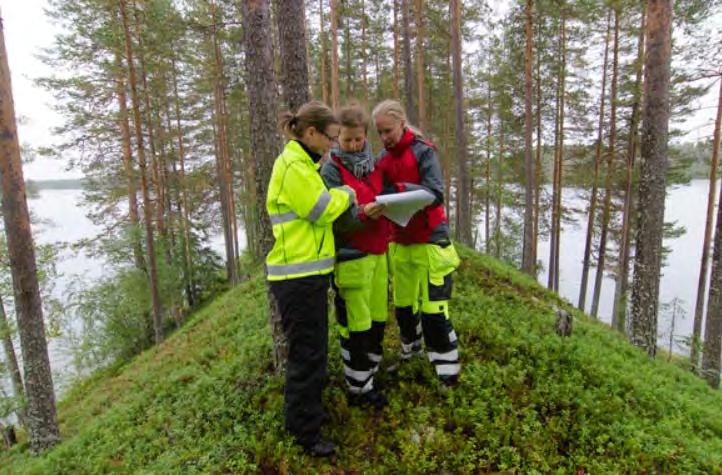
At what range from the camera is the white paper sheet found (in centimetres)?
310

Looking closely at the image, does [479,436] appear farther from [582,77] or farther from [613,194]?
[613,194]

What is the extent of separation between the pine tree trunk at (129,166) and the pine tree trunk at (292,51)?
931cm

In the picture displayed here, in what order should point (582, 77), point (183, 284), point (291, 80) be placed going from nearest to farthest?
1. point (291, 80)
2. point (582, 77)
3. point (183, 284)

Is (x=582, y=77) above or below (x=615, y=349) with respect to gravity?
above

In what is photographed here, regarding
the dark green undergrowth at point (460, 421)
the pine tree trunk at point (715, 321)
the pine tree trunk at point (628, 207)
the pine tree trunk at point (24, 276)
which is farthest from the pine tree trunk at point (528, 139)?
the pine tree trunk at point (24, 276)

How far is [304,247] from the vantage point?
2887 millimetres

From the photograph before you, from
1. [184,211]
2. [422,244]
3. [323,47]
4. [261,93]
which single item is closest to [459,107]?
[323,47]

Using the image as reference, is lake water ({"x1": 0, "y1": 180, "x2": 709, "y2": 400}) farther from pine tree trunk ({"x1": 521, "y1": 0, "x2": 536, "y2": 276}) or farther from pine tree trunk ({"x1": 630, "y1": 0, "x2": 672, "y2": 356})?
pine tree trunk ({"x1": 630, "y1": 0, "x2": 672, "y2": 356})

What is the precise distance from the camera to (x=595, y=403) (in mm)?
3746

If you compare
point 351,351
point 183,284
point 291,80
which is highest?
point 291,80

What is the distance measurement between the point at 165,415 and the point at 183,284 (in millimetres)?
13952

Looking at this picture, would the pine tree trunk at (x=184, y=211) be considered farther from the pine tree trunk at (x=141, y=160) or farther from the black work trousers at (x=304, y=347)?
the black work trousers at (x=304, y=347)

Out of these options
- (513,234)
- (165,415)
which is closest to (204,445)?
(165,415)

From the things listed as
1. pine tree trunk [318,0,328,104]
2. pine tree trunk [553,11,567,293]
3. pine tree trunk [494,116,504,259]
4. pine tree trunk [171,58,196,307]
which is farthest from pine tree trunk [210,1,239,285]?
pine tree trunk [553,11,567,293]
